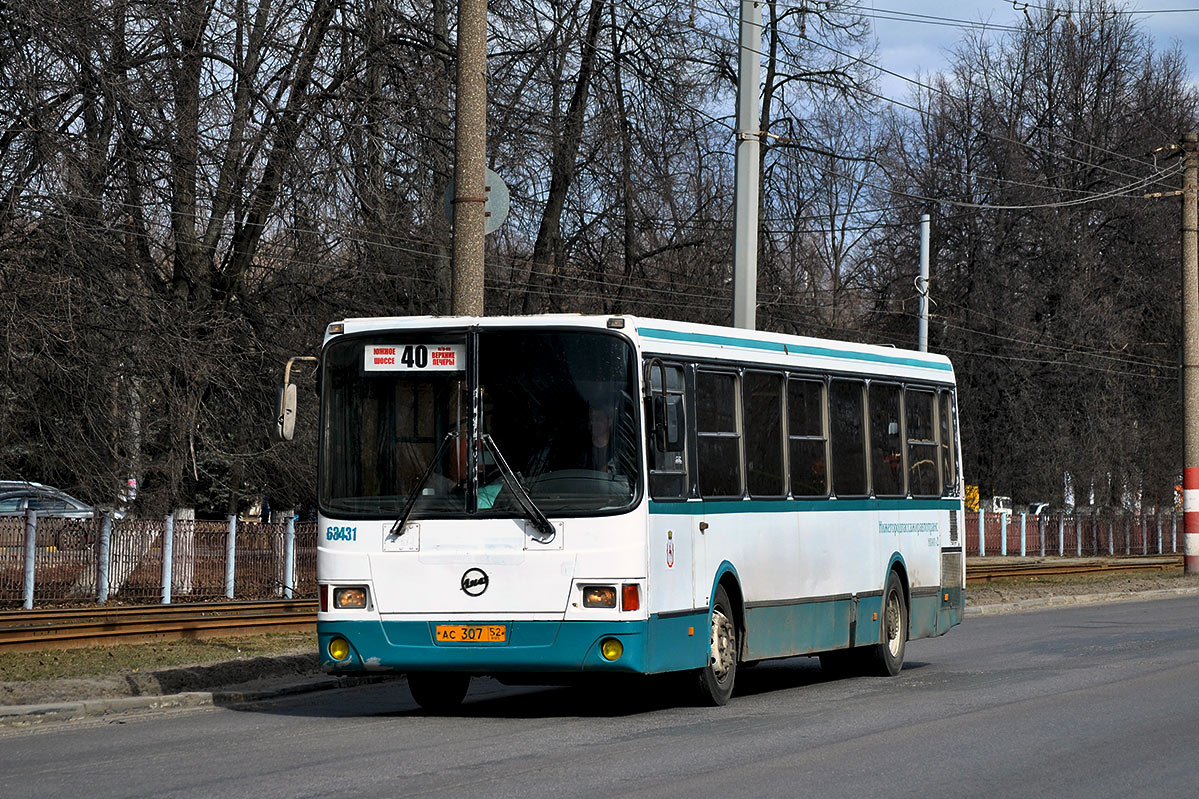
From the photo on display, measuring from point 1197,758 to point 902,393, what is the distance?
7011 millimetres

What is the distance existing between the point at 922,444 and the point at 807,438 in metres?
2.89

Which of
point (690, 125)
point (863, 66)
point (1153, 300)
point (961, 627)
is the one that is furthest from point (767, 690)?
point (1153, 300)

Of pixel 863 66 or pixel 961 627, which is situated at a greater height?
pixel 863 66

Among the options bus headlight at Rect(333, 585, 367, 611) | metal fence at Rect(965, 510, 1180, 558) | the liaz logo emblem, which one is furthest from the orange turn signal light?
metal fence at Rect(965, 510, 1180, 558)

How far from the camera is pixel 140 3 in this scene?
896 inches

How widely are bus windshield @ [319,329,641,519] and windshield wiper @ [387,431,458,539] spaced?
0.01 meters

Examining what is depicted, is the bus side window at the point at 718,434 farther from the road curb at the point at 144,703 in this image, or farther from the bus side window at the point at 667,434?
the road curb at the point at 144,703

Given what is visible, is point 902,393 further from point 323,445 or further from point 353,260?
point 353,260

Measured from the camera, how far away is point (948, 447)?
1834 centimetres

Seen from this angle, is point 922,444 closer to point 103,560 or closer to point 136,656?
point 136,656

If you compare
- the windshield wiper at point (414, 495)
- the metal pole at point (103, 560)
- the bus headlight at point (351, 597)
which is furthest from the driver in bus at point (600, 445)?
the metal pole at point (103, 560)

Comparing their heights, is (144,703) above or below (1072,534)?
below

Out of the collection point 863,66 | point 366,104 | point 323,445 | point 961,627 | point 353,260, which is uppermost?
point 863,66

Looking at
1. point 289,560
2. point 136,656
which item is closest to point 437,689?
point 136,656
